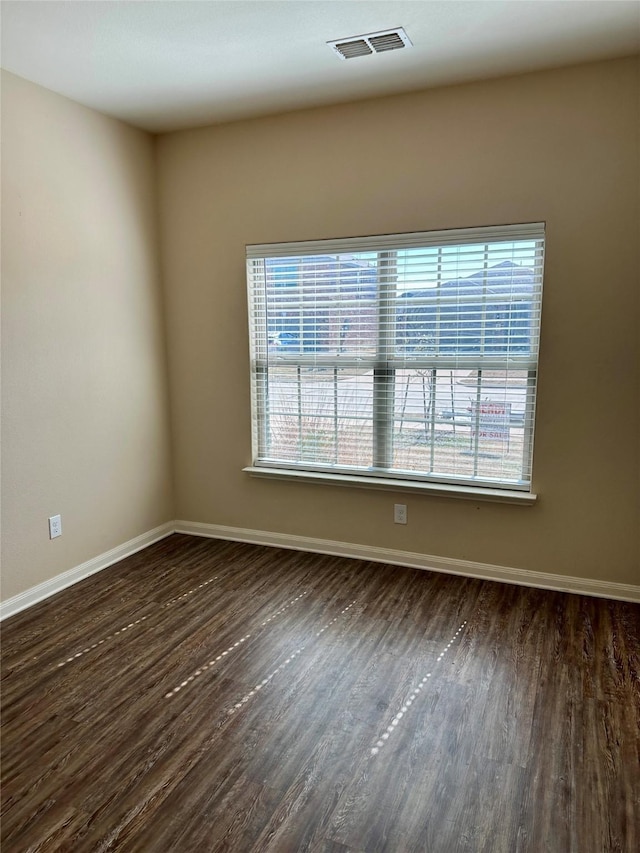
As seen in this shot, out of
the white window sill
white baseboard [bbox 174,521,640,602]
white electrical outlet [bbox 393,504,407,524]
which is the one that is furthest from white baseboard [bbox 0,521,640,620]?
the white window sill

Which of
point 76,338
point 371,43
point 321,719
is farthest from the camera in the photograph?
point 76,338

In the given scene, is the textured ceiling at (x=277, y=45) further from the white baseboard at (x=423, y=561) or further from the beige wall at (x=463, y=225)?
the white baseboard at (x=423, y=561)

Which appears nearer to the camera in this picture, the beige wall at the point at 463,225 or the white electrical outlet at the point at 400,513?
the beige wall at the point at 463,225

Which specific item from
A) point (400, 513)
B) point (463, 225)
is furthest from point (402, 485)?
point (463, 225)

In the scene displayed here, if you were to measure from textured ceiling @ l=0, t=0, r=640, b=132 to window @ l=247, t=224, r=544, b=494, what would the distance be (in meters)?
0.80

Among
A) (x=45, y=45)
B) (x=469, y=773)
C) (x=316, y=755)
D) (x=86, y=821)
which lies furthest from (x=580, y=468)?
(x=45, y=45)

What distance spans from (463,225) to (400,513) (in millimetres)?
1702

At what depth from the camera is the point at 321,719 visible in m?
2.15

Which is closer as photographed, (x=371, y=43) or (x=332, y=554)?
(x=371, y=43)

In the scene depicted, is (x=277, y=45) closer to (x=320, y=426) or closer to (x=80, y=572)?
(x=320, y=426)

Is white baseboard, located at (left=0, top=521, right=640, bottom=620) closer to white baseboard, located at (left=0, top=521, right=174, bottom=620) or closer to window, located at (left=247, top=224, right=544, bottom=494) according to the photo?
white baseboard, located at (left=0, top=521, right=174, bottom=620)

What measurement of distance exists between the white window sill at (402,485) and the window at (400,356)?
23mm

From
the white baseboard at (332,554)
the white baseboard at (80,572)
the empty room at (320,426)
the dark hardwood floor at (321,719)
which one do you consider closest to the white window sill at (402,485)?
the empty room at (320,426)

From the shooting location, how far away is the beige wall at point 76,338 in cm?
293
